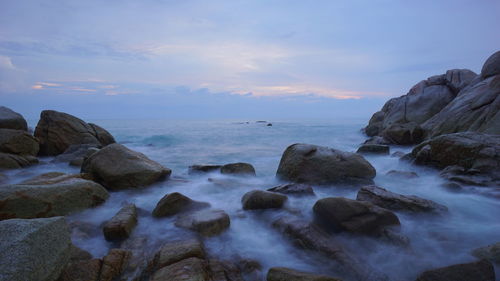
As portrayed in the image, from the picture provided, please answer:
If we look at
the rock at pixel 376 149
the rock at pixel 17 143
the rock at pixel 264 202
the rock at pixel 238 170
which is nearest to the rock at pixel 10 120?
the rock at pixel 17 143

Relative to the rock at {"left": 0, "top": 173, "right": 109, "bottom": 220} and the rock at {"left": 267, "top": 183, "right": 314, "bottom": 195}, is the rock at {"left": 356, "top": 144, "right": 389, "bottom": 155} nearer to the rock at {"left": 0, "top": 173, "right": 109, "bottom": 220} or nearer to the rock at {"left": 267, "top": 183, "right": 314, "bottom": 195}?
the rock at {"left": 267, "top": 183, "right": 314, "bottom": 195}

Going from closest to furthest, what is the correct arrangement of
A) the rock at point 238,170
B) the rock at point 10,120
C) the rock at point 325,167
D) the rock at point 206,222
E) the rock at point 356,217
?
the rock at point 356,217
the rock at point 206,222
the rock at point 325,167
the rock at point 238,170
the rock at point 10,120

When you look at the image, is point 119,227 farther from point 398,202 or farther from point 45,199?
point 398,202

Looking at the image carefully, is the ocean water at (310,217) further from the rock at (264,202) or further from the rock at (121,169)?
the rock at (121,169)

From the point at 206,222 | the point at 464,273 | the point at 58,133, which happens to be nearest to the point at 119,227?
the point at 206,222

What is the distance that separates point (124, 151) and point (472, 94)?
A: 12.4m

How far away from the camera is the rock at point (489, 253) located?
283cm

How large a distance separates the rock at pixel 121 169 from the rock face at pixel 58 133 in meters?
5.57

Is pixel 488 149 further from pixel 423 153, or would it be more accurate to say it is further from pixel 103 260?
pixel 103 260

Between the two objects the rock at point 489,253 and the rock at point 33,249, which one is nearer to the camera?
the rock at point 33,249

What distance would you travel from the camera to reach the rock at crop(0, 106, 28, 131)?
418 inches

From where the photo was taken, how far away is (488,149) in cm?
588

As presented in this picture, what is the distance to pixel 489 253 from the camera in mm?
2910

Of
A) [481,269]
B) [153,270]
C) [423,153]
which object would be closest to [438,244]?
[481,269]
